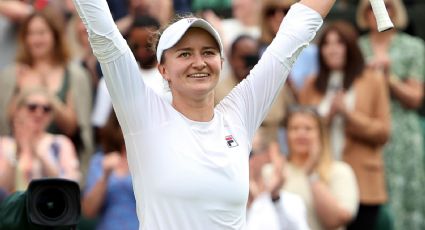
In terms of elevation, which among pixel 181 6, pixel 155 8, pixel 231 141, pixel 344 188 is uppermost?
pixel 231 141

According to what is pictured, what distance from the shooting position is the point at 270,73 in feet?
17.5

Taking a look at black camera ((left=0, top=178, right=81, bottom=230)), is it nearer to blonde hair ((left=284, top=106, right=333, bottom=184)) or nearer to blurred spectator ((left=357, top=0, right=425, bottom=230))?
blonde hair ((left=284, top=106, right=333, bottom=184))

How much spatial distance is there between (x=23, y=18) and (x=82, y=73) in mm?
644

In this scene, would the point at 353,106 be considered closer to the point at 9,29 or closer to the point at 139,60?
the point at 139,60

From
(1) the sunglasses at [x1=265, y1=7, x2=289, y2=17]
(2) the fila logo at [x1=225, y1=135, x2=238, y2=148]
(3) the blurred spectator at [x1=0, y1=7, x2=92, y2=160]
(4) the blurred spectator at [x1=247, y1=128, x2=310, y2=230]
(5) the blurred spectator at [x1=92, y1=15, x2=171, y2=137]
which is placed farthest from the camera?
(1) the sunglasses at [x1=265, y1=7, x2=289, y2=17]

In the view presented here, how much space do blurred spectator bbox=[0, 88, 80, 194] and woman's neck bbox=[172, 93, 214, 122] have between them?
324cm

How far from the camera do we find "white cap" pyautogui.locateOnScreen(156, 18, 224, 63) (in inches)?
196

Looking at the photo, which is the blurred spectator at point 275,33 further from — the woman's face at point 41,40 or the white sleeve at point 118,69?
the white sleeve at point 118,69

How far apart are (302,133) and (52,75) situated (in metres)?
1.88

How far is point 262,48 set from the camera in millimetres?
9938

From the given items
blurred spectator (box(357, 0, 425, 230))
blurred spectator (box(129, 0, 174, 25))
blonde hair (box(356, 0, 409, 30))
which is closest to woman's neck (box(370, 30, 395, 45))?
blurred spectator (box(357, 0, 425, 230))

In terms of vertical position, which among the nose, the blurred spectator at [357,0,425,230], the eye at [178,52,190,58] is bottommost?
the blurred spectator at [357,0,425,230]

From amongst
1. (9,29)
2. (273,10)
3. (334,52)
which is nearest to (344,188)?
(334,52)

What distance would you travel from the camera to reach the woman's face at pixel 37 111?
8.59 m
